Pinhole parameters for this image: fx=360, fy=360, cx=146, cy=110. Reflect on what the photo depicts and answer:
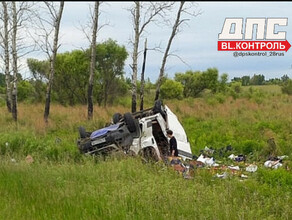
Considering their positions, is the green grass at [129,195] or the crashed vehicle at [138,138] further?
the crashed vehicle at [138,138]

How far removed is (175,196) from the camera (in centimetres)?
494

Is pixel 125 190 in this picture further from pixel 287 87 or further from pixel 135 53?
pixel 287 87

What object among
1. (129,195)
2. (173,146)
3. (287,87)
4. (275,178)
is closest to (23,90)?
(287,87)

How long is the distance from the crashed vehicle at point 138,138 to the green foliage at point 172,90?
23.4 m

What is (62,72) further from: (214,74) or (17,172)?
(17,172)

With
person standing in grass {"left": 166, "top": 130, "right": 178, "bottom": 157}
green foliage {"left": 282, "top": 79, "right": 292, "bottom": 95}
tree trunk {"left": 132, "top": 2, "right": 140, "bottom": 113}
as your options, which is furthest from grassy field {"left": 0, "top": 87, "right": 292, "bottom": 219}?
green foliage {"left": 282, "top": 79, "right": 292, "bottom": 95}

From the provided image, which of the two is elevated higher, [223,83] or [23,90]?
[223,83]

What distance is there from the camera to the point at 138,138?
823 cm

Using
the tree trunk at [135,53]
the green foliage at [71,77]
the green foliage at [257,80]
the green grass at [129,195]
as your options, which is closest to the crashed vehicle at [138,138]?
the green grass at [129,195]

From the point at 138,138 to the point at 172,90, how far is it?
25092 millimetres

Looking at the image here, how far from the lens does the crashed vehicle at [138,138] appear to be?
8.17 m

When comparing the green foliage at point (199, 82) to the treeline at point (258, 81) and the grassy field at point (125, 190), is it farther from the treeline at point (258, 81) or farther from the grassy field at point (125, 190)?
the grassy field at point (125, 190)

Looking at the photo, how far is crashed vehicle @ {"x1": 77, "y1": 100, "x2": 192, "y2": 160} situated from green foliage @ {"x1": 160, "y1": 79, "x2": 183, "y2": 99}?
76.7 ft

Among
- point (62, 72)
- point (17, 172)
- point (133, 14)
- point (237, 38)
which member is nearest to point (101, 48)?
point (62, 72)
